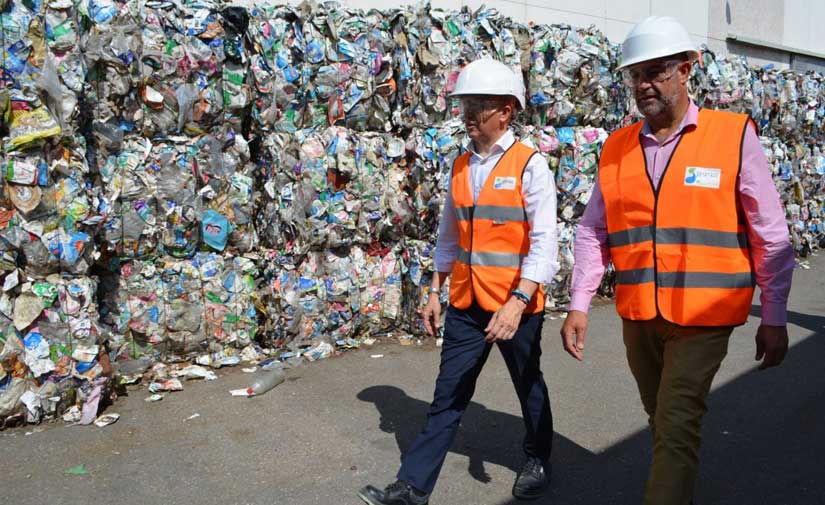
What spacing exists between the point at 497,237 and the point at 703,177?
0.91 m

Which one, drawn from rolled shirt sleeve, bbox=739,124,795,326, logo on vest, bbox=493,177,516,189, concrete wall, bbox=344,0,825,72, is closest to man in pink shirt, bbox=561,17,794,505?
rolled shirt sleeve, bbox=739,124,795,326

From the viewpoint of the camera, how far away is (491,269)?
10.1ft

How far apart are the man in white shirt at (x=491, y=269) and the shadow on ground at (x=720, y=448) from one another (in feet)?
1.21

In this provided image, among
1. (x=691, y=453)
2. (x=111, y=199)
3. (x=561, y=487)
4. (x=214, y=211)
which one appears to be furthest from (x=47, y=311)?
(x=691, y=453)

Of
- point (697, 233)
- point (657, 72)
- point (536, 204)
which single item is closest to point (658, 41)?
point (657, 72)

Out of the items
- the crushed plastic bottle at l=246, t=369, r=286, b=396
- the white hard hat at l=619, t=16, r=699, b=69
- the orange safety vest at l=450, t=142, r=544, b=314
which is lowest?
the crushed plastic bottle at l=246, t=369, r=286, b=396

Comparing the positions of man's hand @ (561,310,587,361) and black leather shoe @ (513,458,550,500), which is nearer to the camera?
man's hand @ (561,310,587,361)

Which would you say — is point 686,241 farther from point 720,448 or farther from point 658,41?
point 720,448

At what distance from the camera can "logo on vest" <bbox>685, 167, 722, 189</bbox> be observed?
7.96ft

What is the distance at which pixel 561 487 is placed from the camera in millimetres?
3355

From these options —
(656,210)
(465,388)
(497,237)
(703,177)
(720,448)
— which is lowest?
(720,448)

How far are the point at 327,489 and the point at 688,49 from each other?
2.37m

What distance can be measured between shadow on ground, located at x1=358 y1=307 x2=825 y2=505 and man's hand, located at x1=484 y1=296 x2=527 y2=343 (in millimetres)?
836

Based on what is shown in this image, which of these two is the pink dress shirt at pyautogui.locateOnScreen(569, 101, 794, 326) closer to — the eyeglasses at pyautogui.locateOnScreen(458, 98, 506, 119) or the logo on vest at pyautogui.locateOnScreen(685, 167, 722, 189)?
the logo on vest at pyautogui.locateOnScreen(685, 167, 722, 189)
